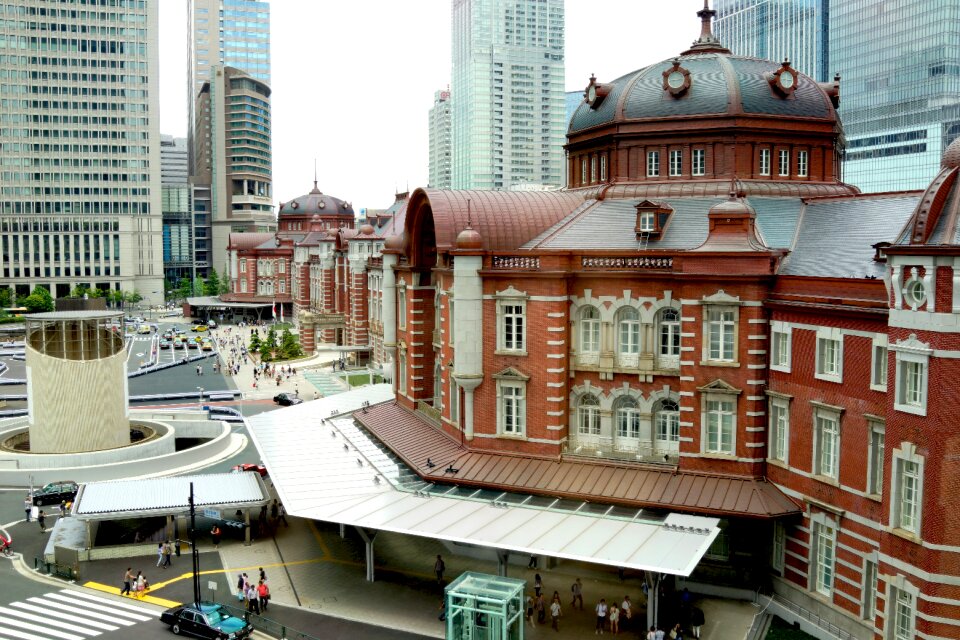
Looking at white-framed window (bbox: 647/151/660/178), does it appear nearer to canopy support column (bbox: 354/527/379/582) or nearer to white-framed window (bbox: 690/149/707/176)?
white-framed window (bbox: 690/149/707/176)

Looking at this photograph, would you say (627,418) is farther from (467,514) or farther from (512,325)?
(467,514)

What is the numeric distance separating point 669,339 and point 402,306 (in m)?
21.0

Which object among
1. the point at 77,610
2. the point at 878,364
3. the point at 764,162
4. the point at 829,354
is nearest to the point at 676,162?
the point at 764,162

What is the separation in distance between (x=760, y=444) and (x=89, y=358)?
1649 inches

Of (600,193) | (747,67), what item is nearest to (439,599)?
(600,193)

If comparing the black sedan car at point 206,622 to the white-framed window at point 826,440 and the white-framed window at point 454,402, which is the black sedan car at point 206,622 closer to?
the white-framed window at point 454,402

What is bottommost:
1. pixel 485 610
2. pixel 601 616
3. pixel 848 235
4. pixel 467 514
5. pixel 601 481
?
pixel 601 616

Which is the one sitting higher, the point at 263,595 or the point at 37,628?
the point at 263,595

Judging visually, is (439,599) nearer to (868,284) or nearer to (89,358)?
(868,284)

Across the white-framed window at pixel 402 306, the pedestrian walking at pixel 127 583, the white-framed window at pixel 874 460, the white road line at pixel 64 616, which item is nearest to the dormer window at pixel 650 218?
the white-framed window at pixel 874 460

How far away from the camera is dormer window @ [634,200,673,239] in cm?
4244

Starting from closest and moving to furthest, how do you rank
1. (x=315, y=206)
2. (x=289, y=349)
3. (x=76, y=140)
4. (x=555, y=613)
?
(x=555, y=613) → (x=289, y=349) → (x=315, y=206) → (x=76, y=140)

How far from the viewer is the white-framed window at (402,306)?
5497cm

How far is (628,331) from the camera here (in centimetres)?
4050
